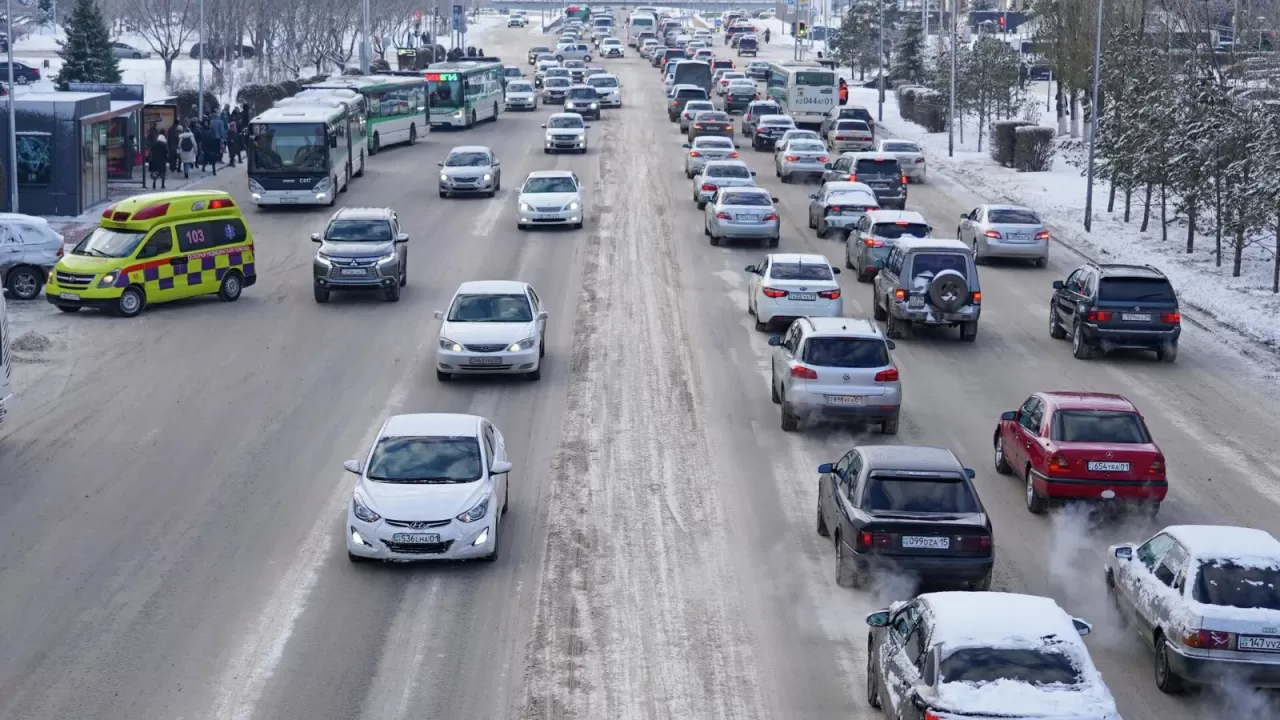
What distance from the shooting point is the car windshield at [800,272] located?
2783cm

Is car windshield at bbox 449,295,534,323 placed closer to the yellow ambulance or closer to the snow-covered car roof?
the yellow ambulance

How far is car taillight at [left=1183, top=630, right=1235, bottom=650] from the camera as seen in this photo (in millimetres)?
12672

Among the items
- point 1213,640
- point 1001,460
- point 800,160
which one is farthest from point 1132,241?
point 1213,640

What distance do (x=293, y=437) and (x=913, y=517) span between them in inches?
379

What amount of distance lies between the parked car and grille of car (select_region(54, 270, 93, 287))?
64.1 inches

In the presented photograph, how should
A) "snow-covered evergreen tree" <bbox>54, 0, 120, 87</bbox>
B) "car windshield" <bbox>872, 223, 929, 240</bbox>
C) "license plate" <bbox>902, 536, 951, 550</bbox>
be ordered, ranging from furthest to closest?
1. "snow-covered evergreen tree" <bbox>54, 0, 120, 87</bbox>
2. "car windshield" <bbox>872, 223, 929, 240</bbox>
3. "license plate" <bbox>902, 536, 951, 550</bbox>

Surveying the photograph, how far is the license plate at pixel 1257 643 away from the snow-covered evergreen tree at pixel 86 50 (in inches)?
2515

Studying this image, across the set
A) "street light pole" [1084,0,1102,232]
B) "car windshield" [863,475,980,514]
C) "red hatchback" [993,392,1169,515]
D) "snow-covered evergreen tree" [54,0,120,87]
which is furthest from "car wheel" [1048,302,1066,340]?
"snow-covered evergreen tree" [54,0,120,87]

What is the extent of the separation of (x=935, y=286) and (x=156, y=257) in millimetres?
14410

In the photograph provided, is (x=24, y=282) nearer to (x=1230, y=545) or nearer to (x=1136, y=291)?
(x=1136, y=291)

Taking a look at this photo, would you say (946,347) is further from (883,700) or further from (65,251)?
(65,251)

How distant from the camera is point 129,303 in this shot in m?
30.1

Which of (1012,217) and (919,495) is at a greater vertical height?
(1012,217)

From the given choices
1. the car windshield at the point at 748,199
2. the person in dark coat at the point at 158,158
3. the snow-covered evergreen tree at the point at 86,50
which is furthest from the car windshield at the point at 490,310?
the snow-covered evergreen tree at the point at 86,50
